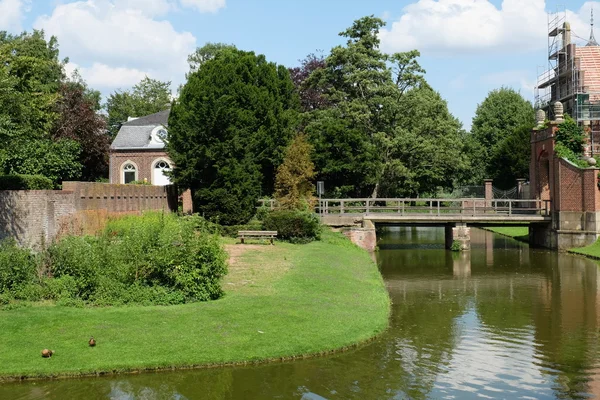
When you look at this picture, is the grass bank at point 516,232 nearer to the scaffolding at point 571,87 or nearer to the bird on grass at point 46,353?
the scaffolding at point 571,87

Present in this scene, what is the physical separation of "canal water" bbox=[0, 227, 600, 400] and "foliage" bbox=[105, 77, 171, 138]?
66.7m

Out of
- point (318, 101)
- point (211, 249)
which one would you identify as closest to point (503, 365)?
point (211, 249)

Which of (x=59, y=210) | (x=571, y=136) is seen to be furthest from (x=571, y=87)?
(x=59, y=210)

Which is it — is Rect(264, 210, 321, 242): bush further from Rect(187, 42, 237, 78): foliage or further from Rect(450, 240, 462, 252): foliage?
Rect(187, 42, 237, 78): foliage

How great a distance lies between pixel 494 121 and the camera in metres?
73.9

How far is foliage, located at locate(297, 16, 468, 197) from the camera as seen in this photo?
4694cm

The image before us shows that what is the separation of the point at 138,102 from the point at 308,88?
133 feet

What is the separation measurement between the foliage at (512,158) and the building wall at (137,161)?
1223 inches

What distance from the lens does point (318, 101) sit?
55.1 metres

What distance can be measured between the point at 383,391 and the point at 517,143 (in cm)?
5552

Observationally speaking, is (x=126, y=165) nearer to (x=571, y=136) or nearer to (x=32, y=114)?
(x=32, y=114)

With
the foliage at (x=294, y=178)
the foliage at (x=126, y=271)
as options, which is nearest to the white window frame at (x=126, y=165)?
the foliage at (x=294, y=178)

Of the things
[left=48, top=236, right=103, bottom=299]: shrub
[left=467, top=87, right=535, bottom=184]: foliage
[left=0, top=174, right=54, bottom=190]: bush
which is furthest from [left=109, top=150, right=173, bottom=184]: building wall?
[left=48, top=236, right=103, bottom=299]: shrub

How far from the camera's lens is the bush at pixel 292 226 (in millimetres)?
32375
